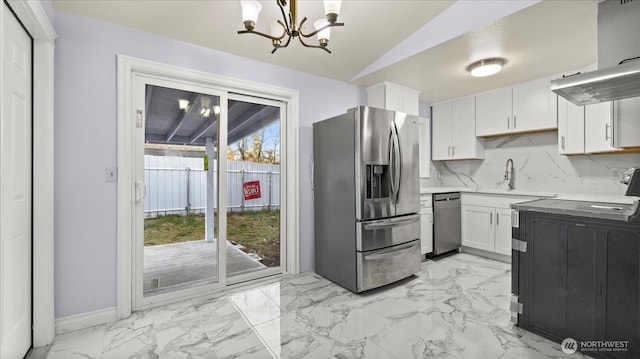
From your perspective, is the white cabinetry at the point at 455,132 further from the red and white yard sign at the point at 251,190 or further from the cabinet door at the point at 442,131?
the red and white yard sign at the point at 251,190

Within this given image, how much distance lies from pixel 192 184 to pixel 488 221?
3.52 metres

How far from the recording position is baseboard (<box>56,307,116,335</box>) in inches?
77.6

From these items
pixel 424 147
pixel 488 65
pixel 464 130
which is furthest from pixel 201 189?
pixel 464 130

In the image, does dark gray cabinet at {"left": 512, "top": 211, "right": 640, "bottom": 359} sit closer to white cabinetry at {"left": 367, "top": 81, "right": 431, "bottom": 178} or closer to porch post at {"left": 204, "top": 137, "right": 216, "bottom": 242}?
white cabinetry at {"left": 367, "top": 81, "right": 431, "bottom": 178}

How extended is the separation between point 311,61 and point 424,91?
177cm

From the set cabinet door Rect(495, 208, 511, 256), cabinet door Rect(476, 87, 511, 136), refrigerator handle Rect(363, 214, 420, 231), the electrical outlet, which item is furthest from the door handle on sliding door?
cabinet door Rect(476, 87, 511, 136)

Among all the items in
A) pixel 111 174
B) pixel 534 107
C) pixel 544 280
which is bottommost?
pixel 544 280

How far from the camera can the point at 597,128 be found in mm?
2910

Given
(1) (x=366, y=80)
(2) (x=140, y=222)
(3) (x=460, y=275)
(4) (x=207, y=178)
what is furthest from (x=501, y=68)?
(2) (x=140, y=222)

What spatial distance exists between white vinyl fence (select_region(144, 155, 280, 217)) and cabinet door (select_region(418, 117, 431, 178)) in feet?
7.68

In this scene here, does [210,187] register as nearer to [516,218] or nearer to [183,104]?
[183,104]

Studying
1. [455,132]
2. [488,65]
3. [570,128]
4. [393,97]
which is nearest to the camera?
[488,65]

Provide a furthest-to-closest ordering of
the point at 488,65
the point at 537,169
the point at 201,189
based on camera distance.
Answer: the point at 537,169
the point at 488,65
the point at 201,189

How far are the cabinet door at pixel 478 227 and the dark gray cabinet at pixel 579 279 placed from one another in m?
1.71
